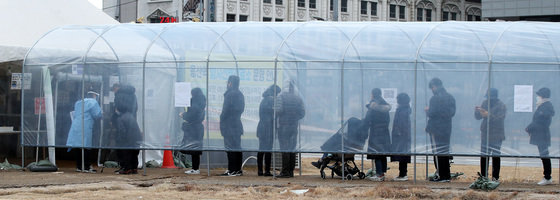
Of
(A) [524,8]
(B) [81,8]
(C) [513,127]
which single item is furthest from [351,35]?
(A) [524,8]

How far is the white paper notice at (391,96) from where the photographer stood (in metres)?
15.5

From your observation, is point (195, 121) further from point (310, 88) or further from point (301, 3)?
point (301, 3)

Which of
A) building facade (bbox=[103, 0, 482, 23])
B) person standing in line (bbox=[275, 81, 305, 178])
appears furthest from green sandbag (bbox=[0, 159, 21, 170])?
building facade (bbox=[103, 0, 482, 23])

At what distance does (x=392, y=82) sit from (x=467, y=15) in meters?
78.1

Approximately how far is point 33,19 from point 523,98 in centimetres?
1113

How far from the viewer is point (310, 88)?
52.0 ft

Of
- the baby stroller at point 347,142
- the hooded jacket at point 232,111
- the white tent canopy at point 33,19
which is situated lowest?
the baby stroller at point 347,142

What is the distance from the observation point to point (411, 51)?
15445mm

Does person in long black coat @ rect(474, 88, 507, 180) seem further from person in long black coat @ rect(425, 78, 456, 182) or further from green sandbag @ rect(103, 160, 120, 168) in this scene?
green sandbag @ rect(103, 160, 120, 168)

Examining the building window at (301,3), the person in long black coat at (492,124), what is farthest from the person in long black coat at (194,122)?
the building window at (301,3)

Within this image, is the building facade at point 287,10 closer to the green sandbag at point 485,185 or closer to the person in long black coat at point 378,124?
the person in long black coat at point 378,124

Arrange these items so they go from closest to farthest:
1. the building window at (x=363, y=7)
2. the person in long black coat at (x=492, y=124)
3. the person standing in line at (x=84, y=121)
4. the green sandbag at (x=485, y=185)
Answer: the green sandbag at (x=485, y=185) < the person in long black coat at (x=492, y=124) < the person standing in line at (x=84, y=121) < the building window at (x=363, y=7)

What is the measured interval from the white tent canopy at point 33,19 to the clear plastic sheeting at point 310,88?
1.43m

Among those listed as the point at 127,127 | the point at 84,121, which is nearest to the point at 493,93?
the point at 127,127
